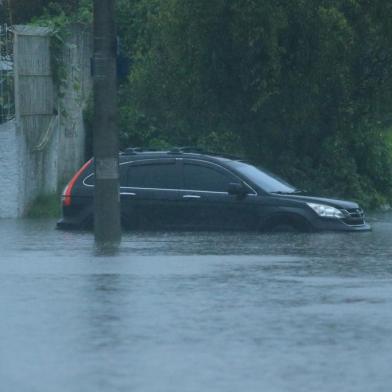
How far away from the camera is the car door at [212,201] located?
20.5 metres

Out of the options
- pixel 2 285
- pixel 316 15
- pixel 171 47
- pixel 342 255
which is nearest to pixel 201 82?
pixel 171 47

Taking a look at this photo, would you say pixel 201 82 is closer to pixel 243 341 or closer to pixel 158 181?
pixel 158 181

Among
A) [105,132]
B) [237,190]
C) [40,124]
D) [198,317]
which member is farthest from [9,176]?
[198,317]

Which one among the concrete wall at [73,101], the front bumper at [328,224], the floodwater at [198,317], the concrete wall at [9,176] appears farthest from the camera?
the concrete wall at [73,101]

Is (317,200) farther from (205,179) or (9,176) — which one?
(9,176)

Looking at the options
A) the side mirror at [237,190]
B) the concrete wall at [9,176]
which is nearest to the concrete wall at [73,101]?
the concrete wall at [9,176]

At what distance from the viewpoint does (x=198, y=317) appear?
1167 cm

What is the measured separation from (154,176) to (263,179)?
5.34 feet

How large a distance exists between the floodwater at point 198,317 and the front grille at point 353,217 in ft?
4.64

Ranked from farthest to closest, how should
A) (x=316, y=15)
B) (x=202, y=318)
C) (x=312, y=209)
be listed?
(x=316, y=15), (x=312, y=209), (x=202, y=318)

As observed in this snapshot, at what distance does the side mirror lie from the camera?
2038cm

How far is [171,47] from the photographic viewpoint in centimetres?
2619

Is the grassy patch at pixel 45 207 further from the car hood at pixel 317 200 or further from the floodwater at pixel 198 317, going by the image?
the floodwater at pixel 198 317

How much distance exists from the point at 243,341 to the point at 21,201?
15.2 m
